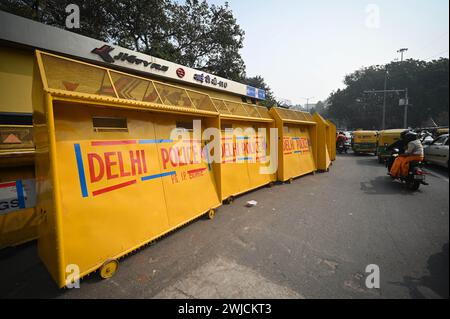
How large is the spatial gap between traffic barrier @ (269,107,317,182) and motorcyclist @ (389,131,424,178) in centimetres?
299

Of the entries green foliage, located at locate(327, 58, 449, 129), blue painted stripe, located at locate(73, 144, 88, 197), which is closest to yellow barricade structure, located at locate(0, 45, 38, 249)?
blue painted stripe, located at locate(73, 144, 88, 197)

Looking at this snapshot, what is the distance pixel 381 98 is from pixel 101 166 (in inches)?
2083

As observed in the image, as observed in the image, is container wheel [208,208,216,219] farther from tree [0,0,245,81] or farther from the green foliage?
the green foliage

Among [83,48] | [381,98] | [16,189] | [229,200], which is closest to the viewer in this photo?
[16,189]

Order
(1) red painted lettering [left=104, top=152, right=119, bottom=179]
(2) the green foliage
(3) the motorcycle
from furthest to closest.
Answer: (2) the green foliage
(3) the motorcycle
(1) red painted lettering [left=104, top=152, right=119, bottom=179]

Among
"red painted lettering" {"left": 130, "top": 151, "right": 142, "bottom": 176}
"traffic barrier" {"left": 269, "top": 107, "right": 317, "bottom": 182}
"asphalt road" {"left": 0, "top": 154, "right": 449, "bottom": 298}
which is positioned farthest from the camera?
"traffic barrier" {"left": 269, "top": 107, "right": 317, "bottom": 182}

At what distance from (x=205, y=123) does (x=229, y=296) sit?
346cm

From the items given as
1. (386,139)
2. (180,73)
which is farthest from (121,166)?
(386,139)

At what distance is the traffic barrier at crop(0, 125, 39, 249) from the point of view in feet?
11.1

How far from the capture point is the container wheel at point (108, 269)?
102 inches

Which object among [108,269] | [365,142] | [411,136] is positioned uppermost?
[411,136]

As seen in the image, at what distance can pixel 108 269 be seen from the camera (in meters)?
2.65

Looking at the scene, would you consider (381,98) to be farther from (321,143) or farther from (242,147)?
(242,147)
